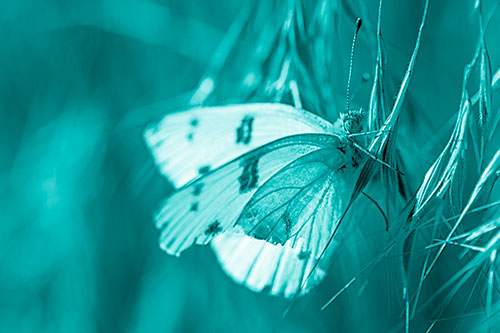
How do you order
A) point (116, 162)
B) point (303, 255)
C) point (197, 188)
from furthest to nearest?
1. point (116, 162)
2. point (303, 255)
3. point (197, 188)

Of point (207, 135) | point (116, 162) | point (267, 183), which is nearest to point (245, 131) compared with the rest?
point (207, 135)

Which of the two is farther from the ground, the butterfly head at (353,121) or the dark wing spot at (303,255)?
the butterfly head at (353,121)

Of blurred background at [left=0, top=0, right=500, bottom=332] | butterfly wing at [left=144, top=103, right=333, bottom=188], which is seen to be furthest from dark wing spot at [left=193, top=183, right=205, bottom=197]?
blurred background at [left=0, top=0, right=500, bottom=332]

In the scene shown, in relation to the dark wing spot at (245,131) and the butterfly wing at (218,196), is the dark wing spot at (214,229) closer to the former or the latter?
the butterfly wing at (218,196)

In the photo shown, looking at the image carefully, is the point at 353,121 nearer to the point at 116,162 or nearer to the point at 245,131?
the point at 245,131

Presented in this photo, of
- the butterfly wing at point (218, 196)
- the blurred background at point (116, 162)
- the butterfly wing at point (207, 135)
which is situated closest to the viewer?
the butterfly wing at point (218, 196)

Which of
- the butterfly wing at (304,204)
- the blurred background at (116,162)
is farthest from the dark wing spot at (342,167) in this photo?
the blurred background at (116,162)

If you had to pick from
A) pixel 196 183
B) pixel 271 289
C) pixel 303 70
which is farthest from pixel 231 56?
pixel 271 289

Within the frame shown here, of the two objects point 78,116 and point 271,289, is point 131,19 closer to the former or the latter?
point 78,116
